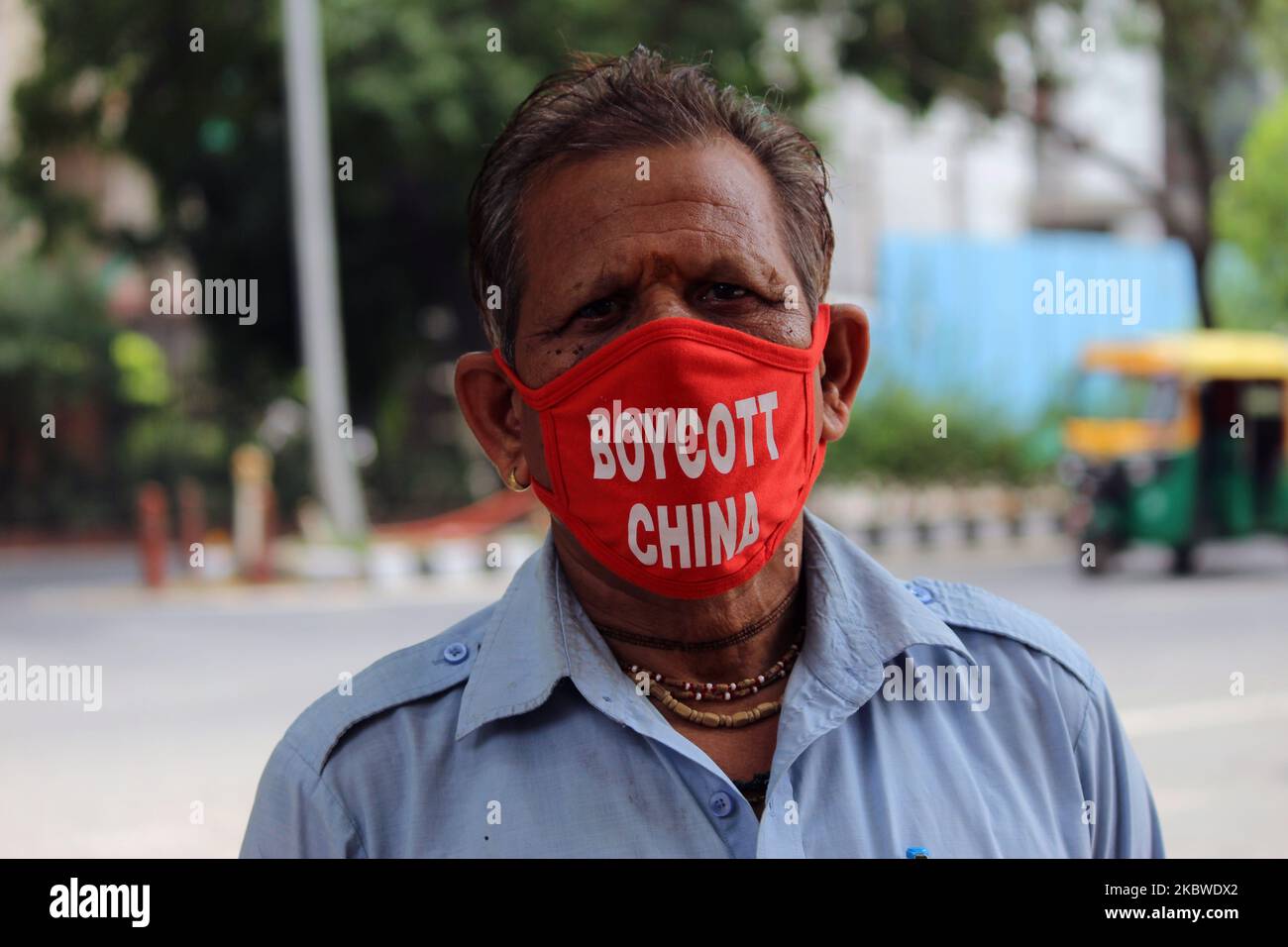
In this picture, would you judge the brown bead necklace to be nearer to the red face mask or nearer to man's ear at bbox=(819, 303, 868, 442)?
the red face mask

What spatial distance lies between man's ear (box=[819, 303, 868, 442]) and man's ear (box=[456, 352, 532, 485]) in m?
0.30

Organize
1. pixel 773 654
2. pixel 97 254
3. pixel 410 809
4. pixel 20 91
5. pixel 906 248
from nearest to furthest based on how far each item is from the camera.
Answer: pixel 410 809, pixel 773 654, pixel 906 248, pixel 20 91, pixel 97 254

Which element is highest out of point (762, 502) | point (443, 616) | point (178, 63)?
point (178, 63)

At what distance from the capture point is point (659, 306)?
1.35 metres

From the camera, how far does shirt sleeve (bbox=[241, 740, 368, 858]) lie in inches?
51.0

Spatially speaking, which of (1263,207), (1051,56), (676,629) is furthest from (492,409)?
(1263,207)

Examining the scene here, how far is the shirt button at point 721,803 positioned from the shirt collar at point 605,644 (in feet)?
0.35

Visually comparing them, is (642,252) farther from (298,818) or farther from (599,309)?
(298,818)

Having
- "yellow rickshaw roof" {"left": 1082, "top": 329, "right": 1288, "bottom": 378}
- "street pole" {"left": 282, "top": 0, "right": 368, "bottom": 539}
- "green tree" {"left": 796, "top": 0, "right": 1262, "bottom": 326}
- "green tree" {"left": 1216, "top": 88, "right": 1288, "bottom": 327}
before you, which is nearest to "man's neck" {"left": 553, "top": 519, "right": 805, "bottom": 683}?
"street pole" {"left": 282, "top": 0, "right": 368, "bottom": 539}

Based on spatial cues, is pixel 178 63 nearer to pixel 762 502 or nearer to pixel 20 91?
pixel 20 91

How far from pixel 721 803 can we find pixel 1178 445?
29.5 ft

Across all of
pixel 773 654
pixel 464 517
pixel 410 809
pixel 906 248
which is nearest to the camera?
pixel 410 809

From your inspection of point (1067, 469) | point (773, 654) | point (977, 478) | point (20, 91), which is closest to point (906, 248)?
point (977, 478)

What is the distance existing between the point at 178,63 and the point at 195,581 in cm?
519
